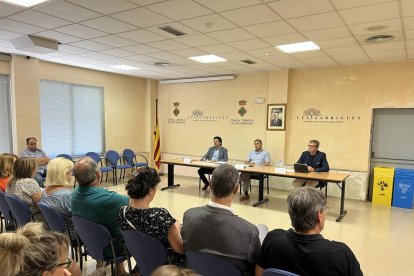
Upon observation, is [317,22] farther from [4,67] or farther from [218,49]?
[4,67]

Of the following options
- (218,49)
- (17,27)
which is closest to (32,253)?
(17,27)

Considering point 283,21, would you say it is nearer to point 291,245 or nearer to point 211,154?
point 291,245

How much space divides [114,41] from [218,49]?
169 centimetres

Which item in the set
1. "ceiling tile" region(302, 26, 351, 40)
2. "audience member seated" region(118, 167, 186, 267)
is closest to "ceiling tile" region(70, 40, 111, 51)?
"ceiling tile" region(302, 26, 351, 40)

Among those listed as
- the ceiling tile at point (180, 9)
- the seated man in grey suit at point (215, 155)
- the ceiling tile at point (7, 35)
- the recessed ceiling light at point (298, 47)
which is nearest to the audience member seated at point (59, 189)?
the ceiling tile at point (180, 9)

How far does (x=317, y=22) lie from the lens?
3.51 m

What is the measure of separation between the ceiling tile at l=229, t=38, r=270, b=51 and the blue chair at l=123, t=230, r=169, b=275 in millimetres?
3382

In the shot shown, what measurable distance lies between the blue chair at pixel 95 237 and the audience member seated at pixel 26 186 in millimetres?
943

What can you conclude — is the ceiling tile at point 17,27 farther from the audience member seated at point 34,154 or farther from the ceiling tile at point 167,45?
the audience member seated at point 34,154

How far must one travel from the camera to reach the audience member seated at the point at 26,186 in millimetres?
2977

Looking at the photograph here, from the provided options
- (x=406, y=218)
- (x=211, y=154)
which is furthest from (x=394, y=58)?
(x=211, y=154)

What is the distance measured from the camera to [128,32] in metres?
4.04

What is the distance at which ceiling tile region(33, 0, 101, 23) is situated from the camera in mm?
3103

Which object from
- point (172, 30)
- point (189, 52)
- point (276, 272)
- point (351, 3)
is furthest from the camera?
point (189, 52)
